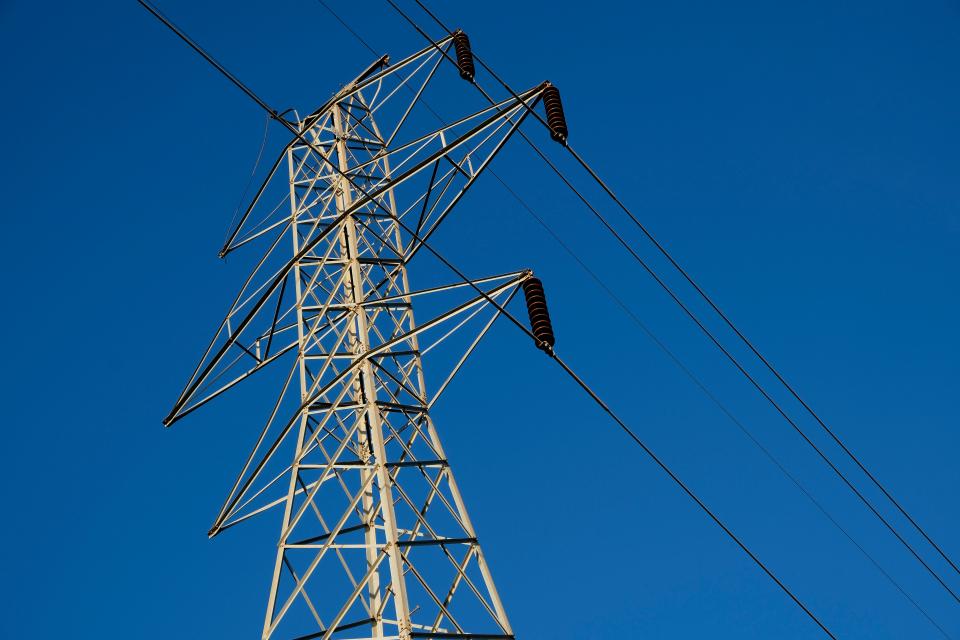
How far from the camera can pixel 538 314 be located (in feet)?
47.4

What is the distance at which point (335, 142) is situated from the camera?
19406 mm

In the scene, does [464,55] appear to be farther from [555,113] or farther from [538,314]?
[538,314]

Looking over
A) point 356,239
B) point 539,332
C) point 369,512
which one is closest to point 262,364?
point 356,239

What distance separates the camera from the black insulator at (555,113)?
15.2m

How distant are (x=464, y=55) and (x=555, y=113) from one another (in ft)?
7.50

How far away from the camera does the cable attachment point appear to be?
1520cm

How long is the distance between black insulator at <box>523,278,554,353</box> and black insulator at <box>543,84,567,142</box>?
6.88ft

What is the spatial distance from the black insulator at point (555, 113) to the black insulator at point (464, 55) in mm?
1232

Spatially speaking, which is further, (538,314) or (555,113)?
(555,113)

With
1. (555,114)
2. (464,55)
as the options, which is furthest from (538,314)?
(464,55)

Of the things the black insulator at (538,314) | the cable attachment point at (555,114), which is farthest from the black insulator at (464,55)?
the black insulator at (538,314)

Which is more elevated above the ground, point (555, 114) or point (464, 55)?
point (464, 55)

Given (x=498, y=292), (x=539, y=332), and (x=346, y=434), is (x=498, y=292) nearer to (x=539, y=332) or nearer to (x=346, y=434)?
(x=539, y=332)

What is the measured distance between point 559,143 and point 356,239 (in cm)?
382
